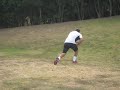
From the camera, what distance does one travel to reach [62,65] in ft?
54.1

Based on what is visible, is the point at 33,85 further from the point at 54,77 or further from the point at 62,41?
the point at 62,41

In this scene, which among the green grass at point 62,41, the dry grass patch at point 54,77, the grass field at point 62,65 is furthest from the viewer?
the green grass at point 62,41

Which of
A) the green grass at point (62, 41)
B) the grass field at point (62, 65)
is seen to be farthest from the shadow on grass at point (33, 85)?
the green grass at point (62, 41)

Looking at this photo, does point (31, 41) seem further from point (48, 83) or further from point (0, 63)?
point (48, 83)

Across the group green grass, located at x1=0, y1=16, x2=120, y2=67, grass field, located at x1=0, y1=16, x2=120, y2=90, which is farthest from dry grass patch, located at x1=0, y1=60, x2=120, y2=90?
green grass, located at x1=0, y1=16, x2=120, y2=67

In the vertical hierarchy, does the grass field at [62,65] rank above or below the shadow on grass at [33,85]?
below

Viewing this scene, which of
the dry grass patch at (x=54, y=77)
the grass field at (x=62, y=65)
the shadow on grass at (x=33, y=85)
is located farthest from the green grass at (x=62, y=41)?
the shadow on grass at (x=33, y=85)

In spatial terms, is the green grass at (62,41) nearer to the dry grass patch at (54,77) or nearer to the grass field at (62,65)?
the grass field at (62,65)

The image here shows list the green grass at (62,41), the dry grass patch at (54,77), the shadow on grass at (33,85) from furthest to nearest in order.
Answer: the green grass at (62,41)
the dry grass patch at (54,77)
the shadow on grass at (33,85)

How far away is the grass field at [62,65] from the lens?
12.0 meters

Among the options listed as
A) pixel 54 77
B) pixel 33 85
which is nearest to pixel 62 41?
pixel 54 77

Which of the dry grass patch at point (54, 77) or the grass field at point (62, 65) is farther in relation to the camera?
the grass field at point (62, 65)

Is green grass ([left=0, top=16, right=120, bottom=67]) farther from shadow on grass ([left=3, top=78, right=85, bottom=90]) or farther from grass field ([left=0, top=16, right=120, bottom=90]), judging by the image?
shadow on grass ([left=3, top=78, right=85, bottom=90])

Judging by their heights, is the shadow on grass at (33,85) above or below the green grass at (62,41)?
above
